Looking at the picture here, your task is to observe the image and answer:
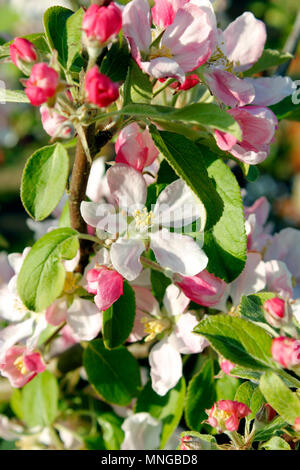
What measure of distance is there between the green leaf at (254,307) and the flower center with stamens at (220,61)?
355 mm

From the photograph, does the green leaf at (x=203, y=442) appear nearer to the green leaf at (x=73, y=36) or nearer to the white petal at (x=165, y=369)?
the white petal at (x=165, y=369)

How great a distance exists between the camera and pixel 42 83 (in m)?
0.63

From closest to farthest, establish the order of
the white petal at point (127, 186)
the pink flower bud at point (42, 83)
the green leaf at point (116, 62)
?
the pink flower bud at point (42, 83)
the green leaf at point (116, 62)
the white petal at point (127, 186)

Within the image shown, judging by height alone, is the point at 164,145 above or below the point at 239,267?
above

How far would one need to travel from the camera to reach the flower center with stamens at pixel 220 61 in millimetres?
845

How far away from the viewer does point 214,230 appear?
2.68 ft

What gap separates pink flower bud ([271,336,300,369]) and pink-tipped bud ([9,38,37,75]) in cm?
46

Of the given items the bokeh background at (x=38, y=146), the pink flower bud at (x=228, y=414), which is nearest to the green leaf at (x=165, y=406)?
the pink flower bud at (x=228, y=414)

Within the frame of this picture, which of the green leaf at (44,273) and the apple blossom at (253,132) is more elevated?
the apple blossom at (253,132)

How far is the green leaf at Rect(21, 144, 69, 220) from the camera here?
0.77 metres

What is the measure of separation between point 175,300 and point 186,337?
2.6 inches
